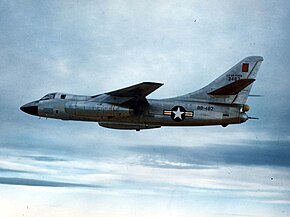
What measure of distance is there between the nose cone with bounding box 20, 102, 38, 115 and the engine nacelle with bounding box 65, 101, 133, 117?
288cm

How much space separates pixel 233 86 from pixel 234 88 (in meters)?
0.17

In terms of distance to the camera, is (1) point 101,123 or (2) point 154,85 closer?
(2) point 154,85

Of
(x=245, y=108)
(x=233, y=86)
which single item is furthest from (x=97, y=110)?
(x=245, y=108)

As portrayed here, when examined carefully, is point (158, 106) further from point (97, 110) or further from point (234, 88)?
point (234, 88)

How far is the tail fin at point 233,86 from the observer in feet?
85.8

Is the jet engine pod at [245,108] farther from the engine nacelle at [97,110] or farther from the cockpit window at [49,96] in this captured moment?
the cockpit window at [49,96]

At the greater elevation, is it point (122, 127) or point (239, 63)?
point (239, 63)

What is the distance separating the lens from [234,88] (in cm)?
2594

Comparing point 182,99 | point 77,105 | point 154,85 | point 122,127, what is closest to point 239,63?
point 182,99

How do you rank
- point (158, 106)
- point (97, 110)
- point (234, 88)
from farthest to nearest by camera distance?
point (158, 106), point (234, 88), point (97, 110)

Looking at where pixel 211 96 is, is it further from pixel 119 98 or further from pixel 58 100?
pixel 58 100

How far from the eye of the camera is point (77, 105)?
85.0ft

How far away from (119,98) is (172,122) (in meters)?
3.17

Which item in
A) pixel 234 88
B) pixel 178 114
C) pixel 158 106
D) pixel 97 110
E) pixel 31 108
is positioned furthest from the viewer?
pixel 31 108
